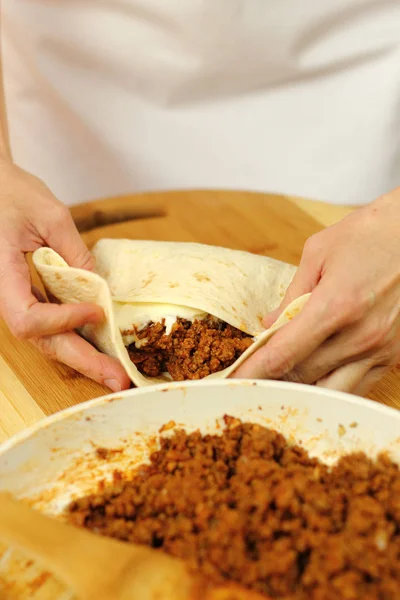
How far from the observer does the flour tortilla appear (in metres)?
1.73

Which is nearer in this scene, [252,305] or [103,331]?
[103,331]

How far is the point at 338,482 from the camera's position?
4.36 ft

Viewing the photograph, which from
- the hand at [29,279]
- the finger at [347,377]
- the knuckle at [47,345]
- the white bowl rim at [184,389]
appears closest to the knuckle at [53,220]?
the hand at [29,279]

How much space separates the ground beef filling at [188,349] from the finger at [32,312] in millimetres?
157

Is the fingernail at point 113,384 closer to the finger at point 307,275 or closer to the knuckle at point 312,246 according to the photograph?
the finger at point 307,275

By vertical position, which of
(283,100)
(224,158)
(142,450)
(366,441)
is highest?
(283,100)

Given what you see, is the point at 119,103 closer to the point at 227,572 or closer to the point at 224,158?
the point at 224,158

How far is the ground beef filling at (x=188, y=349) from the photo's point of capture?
1.75 m

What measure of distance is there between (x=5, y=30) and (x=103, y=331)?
1468 millimetres

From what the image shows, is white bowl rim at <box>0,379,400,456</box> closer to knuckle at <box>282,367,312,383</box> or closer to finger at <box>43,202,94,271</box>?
knuckle at <box>282,367,312,383</box>

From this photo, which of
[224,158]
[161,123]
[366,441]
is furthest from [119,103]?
[366,441]

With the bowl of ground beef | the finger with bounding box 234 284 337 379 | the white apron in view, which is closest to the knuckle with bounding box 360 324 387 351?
the finger with bounding box 234 284 337 379

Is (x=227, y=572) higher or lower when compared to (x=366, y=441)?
lower

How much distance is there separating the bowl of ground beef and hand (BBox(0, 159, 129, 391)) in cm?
30
